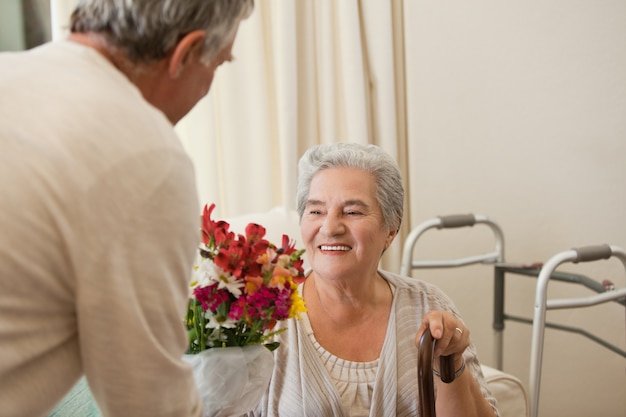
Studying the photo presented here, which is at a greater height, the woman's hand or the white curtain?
the white curtain

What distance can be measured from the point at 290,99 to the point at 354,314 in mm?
1044

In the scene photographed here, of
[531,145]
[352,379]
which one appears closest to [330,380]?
[352,379]

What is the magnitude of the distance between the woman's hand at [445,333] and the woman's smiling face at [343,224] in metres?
0.34

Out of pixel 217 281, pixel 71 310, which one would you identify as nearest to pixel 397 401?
pixel 217 281

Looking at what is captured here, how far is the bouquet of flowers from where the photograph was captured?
3.74 feet

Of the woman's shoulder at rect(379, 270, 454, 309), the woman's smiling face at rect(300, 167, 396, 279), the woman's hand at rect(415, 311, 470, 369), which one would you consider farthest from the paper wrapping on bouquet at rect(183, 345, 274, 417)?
the woman's shoulder at rect(379, 270, 454, 309)

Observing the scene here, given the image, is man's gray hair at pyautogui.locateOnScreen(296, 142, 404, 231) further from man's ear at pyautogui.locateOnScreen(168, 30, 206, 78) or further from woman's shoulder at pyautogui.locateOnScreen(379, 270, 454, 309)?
man's ear at pyautogui.locateOnScreen(168, 30, 206, 78)

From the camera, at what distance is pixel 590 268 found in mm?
2971

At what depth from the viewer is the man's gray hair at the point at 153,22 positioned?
880 mm

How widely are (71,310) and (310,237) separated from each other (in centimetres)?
100

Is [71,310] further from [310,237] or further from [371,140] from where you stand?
[371,140]

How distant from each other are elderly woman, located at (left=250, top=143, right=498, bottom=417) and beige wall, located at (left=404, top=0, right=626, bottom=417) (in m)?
1.20

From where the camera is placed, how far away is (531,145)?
2977mm

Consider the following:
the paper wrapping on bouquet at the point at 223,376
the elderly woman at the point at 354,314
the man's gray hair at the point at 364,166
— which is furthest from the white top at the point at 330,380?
the paper wrapping on bouquet at the point at 223,376
